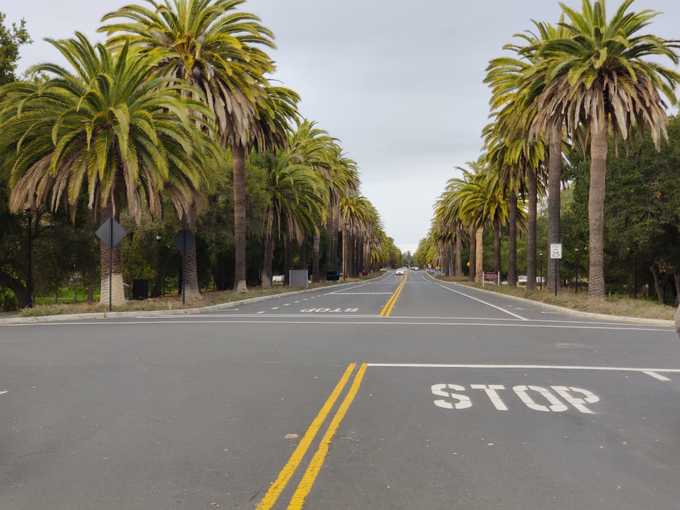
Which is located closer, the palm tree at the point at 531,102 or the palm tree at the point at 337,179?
the palm tree at the point at 531,102

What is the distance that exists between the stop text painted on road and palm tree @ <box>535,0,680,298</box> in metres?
19.3

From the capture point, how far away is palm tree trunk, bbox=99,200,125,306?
83.8 feet

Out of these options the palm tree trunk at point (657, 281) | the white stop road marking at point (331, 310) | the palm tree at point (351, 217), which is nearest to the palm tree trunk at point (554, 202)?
the white stop road marking at point (331, 310)

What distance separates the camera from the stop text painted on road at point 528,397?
7840 mm

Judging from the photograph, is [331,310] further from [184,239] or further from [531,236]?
[531,236]

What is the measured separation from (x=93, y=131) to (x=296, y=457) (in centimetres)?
2177

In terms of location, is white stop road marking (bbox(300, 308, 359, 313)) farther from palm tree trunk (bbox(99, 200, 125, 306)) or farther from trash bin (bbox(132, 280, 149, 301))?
trash bin (bbox(132, 280, 149, 301))

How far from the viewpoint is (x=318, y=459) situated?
A: 5.71 meters

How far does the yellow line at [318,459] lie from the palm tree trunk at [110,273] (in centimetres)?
1908

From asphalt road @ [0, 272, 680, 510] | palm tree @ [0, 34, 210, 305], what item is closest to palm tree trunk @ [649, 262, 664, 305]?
palm tree @ [0, 34, 210, 305]

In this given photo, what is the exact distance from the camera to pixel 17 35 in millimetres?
30078

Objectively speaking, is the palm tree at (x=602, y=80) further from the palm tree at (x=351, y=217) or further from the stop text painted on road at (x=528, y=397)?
the palm tree at (x=351, y=217)

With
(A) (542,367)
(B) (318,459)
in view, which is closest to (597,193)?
(A) (542,367)

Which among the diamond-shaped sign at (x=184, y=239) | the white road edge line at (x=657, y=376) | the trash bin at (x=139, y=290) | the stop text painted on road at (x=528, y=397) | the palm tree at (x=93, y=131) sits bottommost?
the white road edge line at (x=657, y=376)
